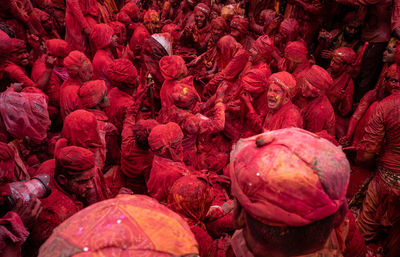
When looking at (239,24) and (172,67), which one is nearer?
(172,67)

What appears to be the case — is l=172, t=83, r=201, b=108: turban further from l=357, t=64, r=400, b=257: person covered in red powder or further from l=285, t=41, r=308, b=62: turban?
l=357, t=64, r=400, b=257: person covered in red powder

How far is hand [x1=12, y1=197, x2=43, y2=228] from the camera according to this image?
2.00 m

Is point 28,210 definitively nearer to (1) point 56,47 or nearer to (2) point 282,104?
(2) point 282,104

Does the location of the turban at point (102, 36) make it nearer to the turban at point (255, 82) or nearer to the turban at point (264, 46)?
the turban at point (264, 46)

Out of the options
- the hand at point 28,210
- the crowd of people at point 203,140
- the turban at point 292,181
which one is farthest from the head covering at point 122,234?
the hand at point 28,210

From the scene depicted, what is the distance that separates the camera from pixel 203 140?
3.97m

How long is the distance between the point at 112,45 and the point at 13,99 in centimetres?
313

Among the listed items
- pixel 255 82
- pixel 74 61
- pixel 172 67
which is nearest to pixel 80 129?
pixel 74 61

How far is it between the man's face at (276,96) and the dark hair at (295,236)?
6.65 ft

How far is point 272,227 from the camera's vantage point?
1.31 meters

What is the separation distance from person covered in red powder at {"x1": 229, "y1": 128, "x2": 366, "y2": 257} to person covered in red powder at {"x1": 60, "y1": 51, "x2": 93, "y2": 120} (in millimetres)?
3044

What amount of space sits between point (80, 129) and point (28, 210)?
112 cm

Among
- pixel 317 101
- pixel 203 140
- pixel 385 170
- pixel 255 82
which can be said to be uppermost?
pixel 317 101

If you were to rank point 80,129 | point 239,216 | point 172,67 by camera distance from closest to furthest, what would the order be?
point 239,216, point 80,129, point 172,67
